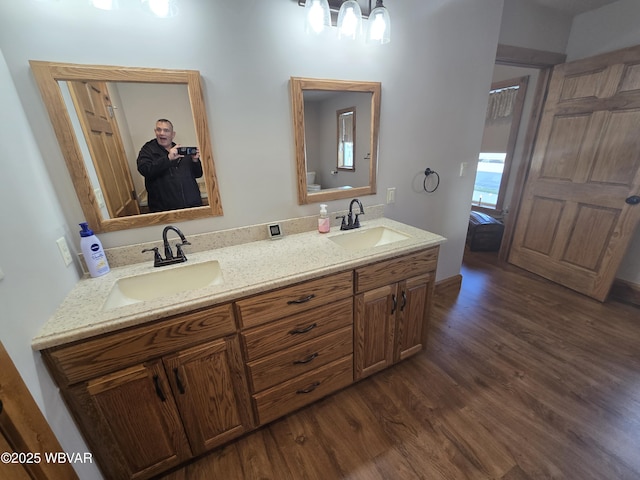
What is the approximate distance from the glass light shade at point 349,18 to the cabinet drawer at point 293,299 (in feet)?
4.33

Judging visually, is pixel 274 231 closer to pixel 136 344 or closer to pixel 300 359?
pixel 300 359

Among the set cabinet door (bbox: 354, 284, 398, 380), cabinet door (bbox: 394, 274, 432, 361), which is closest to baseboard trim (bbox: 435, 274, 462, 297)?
cabinet door (bbox: 394, 274, 432, 361)

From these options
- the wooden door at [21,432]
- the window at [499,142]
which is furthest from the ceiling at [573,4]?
the wooden door at [21,432]

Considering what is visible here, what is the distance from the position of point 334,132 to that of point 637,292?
2.99 metres

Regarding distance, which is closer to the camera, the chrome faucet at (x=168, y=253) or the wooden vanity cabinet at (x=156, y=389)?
the wooden vanity cabinet at (x=156, y=389)

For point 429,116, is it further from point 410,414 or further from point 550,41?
point 410,414

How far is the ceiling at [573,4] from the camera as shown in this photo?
2.14 m

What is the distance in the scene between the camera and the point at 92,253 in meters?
1.20

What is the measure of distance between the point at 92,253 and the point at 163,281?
327 mm

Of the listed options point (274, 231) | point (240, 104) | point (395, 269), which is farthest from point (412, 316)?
point (240, 104)

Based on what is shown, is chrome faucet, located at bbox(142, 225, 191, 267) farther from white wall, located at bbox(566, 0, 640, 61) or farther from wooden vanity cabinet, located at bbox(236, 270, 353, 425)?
white wall, located at bbox(566, 0, 640, 61)

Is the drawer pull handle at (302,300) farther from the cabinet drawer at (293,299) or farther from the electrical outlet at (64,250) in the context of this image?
the electrical outlet at (64,250)

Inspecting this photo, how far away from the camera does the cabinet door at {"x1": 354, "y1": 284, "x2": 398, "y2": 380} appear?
141 centimetres

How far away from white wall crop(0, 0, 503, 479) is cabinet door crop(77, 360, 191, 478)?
0.10 meters
